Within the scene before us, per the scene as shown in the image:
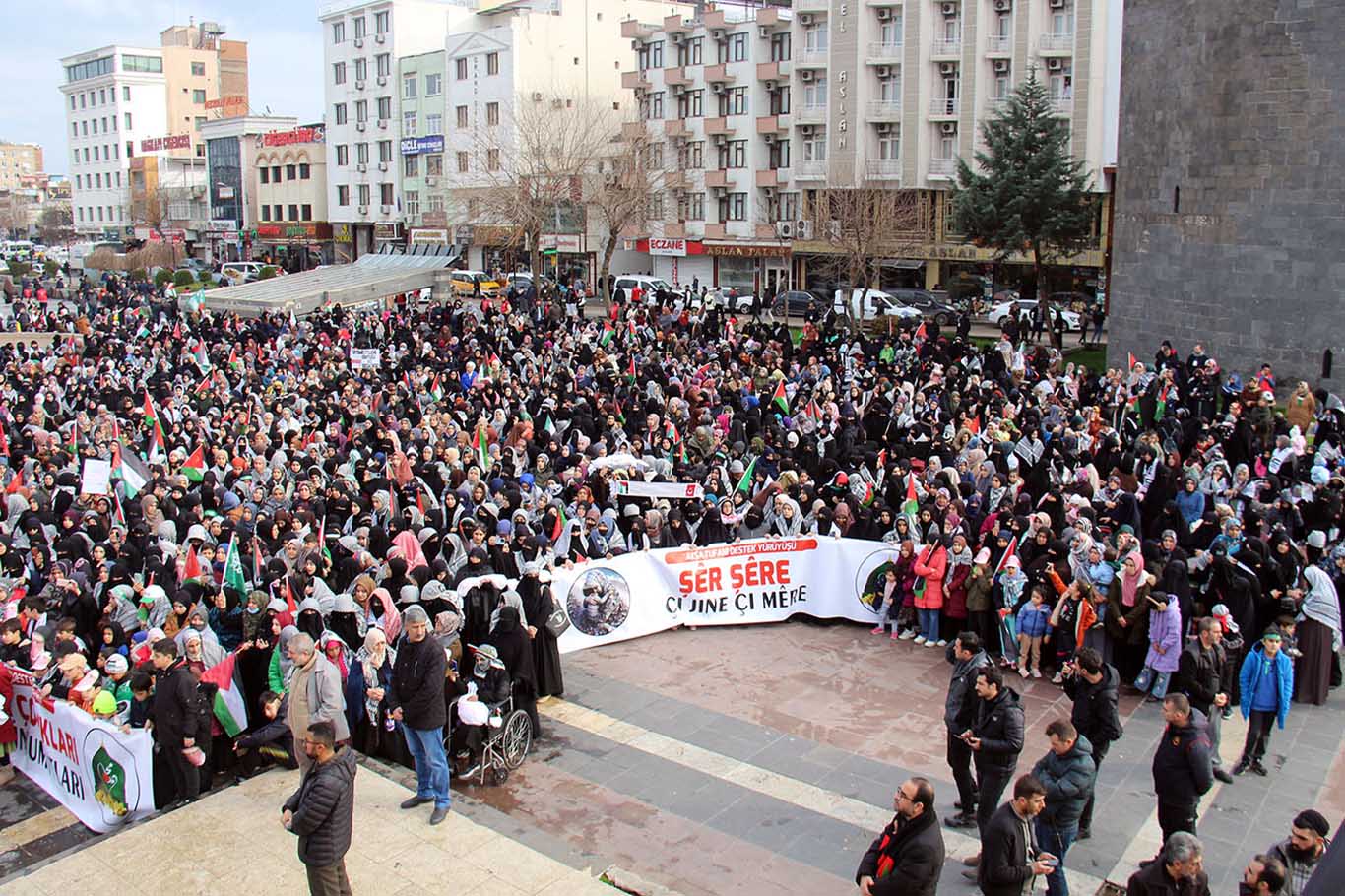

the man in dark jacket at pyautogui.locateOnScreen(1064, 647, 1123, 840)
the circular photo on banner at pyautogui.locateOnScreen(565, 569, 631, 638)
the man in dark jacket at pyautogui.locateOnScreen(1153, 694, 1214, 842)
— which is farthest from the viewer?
the circular photo on banner at pyautogui.locateOnScreen(565, 569, 631, 638)

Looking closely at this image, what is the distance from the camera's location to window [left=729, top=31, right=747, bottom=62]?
178ft

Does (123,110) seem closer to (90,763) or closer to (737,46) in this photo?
(737,46)

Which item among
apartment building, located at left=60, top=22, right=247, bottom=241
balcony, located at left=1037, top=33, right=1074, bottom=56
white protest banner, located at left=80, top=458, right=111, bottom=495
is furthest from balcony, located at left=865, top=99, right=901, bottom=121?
apartment building, located at left=60, top=22, right=247, bottom=241

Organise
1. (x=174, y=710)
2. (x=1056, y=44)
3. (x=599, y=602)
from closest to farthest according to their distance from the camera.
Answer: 1. (x=174, y=710)
2. (x=599, y=602)
3. (x=1056, y=44)

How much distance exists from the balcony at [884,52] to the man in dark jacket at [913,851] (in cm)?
4609

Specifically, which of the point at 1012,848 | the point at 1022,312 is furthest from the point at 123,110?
the point at 1012,848

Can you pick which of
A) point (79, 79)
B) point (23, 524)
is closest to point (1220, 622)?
point (23, 524)

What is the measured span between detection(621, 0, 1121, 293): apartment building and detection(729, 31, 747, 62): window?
0.09 meters

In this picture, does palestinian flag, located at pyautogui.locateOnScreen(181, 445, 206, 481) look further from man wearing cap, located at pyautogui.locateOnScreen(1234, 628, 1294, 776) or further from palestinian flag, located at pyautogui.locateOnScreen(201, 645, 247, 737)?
man wearing cap, located at pyautogui.locateOnScreen(1234, 628, 1294, 776)

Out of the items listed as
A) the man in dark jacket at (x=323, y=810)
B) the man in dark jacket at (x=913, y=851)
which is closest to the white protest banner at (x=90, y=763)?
the man in dark jacket at (x=323, y=810)

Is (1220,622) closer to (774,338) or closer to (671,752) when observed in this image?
(671,752)

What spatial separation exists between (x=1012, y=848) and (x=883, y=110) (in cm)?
4594

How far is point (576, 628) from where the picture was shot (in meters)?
13.0

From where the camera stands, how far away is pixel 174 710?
938 cm
